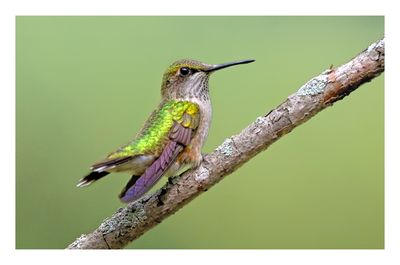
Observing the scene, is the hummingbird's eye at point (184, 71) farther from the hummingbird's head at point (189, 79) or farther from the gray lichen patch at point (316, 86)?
the gray lichen patch at point (316, 86)

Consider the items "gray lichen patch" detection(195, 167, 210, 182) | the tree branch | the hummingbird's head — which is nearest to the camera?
the tree branch

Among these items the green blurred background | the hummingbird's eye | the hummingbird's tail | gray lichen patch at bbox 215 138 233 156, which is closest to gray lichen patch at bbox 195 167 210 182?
gray lichen patch at bbox 215 138 233 156

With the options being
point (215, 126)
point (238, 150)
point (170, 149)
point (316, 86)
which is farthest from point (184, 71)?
point (316, 86)

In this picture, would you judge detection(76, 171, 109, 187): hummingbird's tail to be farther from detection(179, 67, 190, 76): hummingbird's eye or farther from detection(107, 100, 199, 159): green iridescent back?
detection(179, 67, 190, 76): hummingbird's eye

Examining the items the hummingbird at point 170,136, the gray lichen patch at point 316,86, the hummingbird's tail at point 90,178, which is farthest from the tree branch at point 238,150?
the hummingbird's tail at point 90,178

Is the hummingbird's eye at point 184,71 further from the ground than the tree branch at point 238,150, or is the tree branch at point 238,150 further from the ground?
the hummingbird's eye at point 184,71
